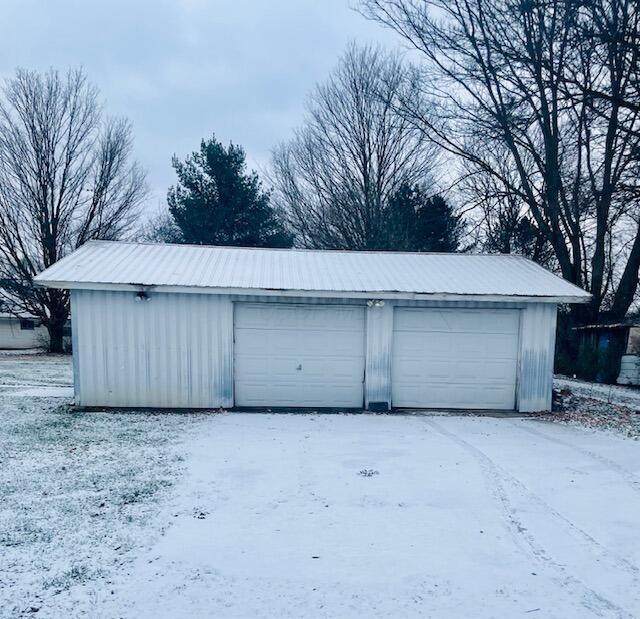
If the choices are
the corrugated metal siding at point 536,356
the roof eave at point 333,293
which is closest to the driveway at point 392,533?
the corrugated metal siding at point 536,356

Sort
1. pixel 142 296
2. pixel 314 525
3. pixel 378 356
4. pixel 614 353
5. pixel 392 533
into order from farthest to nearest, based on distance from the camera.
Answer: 1. pixel 614 353
2. pixel 378 356
3. pixel 142 296
4. pixel 314 525
5. pixel 392 533

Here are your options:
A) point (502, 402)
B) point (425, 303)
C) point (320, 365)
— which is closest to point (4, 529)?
point (320, 365)

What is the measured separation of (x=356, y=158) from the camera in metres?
21.1

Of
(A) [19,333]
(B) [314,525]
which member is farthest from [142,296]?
(A) [19,333]

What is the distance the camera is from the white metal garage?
8.71 metres

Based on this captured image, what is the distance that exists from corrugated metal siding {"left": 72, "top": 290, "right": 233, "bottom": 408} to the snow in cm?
889

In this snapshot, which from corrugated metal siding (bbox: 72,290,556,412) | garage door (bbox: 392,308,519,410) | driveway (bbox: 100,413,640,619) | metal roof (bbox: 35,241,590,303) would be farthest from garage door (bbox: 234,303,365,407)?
driveway (bbox: 100,413,640,619)

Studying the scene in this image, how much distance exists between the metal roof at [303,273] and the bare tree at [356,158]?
975cm

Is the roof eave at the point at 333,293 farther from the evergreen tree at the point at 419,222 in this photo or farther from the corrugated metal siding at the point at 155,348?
the evergreen tree at the point at 419,222

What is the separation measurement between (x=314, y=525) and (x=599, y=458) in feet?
14.4

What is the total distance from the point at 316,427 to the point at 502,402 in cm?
412

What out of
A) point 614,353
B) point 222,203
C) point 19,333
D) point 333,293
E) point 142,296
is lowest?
point 19,333

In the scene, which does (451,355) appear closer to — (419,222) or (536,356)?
(536,356)

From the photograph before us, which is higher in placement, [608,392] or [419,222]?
[419,222]
